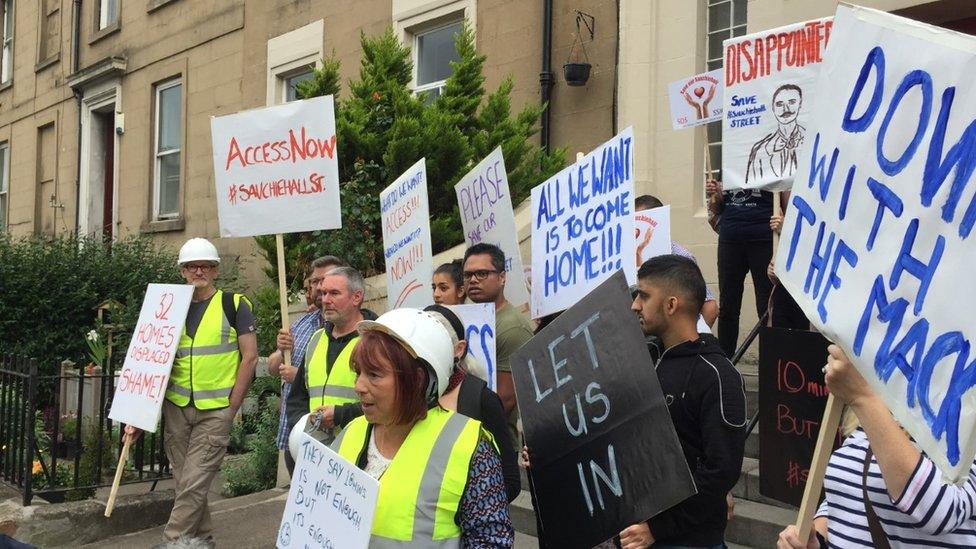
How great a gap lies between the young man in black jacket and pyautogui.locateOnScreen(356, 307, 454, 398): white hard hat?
0.80m

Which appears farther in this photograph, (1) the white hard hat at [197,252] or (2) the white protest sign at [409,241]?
(1) the white hard hat at [197,252]

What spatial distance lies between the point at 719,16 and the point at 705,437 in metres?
5.82

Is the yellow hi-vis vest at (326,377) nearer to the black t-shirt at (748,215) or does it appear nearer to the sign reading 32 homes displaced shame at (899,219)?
the sign reading 32 homes displaced shame at (899,219)

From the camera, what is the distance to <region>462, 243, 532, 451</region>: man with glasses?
13.2ft

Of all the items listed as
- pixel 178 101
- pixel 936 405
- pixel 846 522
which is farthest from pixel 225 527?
pixel 178 101

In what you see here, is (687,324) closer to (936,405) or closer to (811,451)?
(811,451)

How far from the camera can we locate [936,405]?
1.64 m

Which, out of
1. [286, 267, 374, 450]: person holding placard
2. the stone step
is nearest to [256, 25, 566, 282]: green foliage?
[286, 267, 374, 450]: person holding placard

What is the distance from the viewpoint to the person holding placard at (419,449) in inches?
84.1

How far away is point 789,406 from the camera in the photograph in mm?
3250

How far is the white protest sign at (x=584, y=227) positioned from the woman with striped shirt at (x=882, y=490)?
5.89 feet

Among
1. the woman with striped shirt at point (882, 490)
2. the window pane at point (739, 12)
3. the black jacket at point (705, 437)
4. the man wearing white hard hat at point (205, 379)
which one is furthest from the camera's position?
the window pane at point (739, 12)

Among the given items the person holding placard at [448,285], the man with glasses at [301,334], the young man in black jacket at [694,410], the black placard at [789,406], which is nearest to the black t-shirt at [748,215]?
the person holding placard at [448,285]

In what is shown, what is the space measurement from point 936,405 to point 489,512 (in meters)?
1.07
